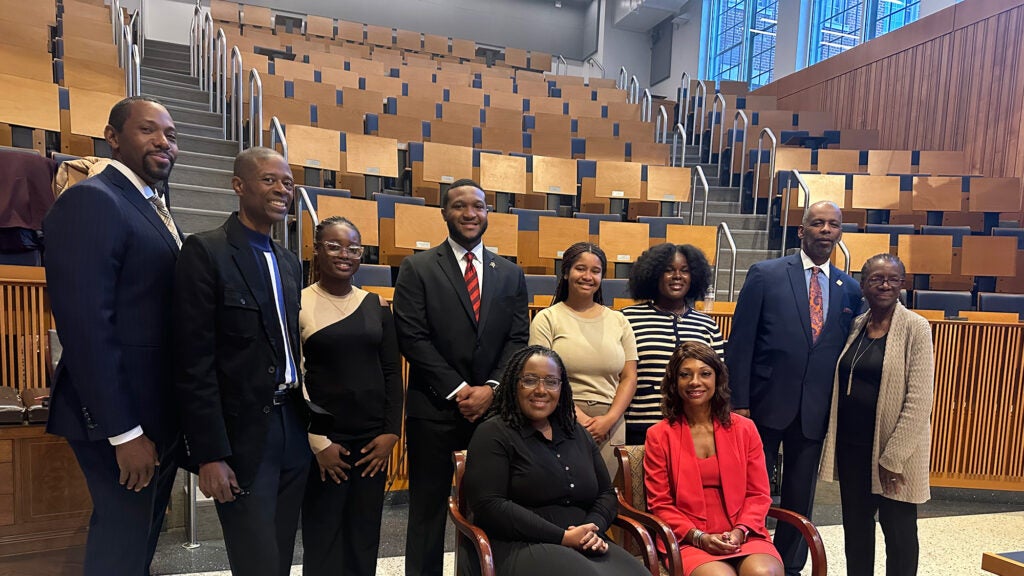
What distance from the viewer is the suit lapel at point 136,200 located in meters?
1.17

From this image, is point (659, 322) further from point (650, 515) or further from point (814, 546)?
point (814, 546)

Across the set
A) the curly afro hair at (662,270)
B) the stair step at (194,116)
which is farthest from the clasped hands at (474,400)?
the stair step at (194,116)

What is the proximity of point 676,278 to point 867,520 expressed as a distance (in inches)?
36.6

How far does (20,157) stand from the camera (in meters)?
2.65

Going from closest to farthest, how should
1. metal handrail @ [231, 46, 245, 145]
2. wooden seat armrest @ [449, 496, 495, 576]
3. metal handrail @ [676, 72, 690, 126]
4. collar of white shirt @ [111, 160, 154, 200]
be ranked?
collar of white shirt @ [111, 160, 154, 200], wooden seat armrest @ [449, 496, 495, 576], metal handrail @ [231, 46, 245, 145], metal handrail @ [676, 72, 690, 126]

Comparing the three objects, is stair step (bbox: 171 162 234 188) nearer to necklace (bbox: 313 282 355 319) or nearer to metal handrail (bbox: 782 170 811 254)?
necklace (bbox: 313 282 355 319)

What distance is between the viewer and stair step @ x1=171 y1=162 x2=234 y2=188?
12.6 ft

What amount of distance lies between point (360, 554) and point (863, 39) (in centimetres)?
859

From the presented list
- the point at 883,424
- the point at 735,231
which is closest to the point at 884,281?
the point at 883,424

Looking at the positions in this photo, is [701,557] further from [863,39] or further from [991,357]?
[863,39]

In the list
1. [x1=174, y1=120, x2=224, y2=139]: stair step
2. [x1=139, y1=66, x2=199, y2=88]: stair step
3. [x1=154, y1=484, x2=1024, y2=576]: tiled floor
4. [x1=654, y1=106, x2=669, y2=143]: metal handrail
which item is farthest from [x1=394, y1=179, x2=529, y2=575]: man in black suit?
[x1=654, y1=106, x2=669, y2=143]: metal handrail

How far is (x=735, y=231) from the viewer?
5.13 metres

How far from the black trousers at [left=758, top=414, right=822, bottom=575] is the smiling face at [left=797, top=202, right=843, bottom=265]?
529 mm

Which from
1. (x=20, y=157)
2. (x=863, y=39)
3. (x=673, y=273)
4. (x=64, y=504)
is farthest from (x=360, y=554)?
(x=863, y=39)
